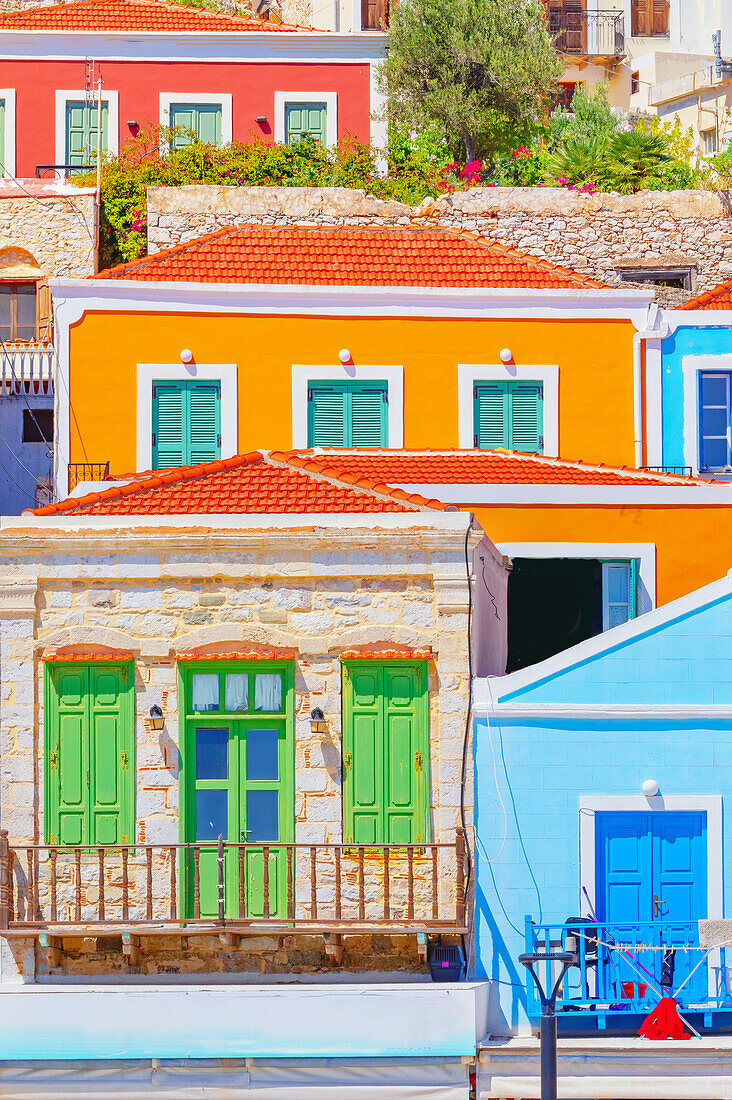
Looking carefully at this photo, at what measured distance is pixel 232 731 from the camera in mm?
15773

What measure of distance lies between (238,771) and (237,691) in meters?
0.82

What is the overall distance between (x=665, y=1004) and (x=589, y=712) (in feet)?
9.92

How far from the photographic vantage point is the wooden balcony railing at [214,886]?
1520cm

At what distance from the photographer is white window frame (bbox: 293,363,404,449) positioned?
888 inches

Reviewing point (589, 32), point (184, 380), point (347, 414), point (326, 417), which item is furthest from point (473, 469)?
point (589, 32)

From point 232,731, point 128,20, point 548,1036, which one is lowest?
point 548,1036

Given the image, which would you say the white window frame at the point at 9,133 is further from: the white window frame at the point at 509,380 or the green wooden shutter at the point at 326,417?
the white window frame at the point at 509,380

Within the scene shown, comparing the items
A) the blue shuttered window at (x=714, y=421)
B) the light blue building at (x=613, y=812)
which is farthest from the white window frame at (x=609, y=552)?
the blue shuttered window at (x=714, y=421)

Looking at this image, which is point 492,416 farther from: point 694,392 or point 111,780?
point 111,780

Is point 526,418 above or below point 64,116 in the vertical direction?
below

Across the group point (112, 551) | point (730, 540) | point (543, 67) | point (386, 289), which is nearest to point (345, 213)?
point (386, 289)

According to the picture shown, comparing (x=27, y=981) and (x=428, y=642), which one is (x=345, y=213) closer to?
(x=428, y=642)

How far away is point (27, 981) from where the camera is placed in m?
15.5

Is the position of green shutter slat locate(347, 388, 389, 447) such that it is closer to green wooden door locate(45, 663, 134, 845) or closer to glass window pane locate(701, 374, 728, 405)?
glass window pane locate(701, 374, 728, 405)
